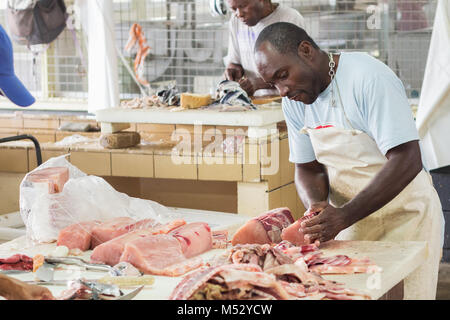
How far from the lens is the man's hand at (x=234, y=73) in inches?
196

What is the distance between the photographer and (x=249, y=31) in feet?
16.6

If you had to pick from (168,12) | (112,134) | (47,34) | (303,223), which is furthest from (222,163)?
(47,34)

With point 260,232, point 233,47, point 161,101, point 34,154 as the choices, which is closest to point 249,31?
point 233,47

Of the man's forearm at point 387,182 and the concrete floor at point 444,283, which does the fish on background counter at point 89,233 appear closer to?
the man's forearm at point 387,182

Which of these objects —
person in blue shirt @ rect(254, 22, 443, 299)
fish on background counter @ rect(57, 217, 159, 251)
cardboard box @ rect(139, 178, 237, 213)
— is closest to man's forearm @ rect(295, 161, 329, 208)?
person in blue shirt @ rect(254, 22, 443, 299)

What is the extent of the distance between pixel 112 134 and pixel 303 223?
7.76 ft

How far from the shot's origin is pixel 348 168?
3.09 meters

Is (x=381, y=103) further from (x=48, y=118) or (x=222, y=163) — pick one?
(x=48, y=118)

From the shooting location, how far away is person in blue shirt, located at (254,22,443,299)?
8.98 ft

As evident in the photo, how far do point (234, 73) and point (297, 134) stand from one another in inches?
74.9

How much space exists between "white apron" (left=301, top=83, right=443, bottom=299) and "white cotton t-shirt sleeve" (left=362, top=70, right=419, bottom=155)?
6.6 inches

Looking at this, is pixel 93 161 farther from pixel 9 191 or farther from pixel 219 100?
pixel 219 100

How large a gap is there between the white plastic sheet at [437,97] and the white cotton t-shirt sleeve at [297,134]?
85.0 inches

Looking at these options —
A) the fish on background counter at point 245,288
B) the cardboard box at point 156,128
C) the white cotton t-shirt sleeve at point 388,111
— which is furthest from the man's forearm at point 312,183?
the cardboard box at point 156,128
